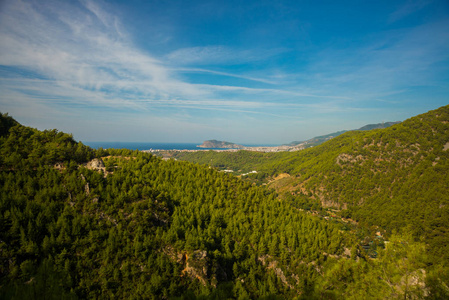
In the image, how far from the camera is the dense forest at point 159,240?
848 inches

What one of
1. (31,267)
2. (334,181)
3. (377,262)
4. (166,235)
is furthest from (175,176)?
(334,181)

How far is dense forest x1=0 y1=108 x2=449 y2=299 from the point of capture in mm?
21536

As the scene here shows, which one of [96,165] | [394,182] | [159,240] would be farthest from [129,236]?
[394,182]

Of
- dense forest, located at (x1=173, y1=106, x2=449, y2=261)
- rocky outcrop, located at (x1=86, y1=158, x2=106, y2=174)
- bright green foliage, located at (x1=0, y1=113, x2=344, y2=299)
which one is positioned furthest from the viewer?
dense forest, located at (x1=173, y1=106, x2=449, y2=261)

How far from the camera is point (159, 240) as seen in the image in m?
34.6

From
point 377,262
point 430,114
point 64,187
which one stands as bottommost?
point 377,262

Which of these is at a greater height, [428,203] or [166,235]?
[166,235]

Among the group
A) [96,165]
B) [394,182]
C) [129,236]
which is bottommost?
[394,182]

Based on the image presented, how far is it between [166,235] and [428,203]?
123432 mm

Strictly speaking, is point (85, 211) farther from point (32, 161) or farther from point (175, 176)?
point (175, 176)

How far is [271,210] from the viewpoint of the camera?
188ft

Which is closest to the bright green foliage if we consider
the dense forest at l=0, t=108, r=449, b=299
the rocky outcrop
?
the dense forest at l=0, t=108, r=449, b=299

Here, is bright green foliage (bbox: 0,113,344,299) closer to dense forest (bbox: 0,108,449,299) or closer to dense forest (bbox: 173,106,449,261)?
dense forest (bbox: 0,108,449,299)

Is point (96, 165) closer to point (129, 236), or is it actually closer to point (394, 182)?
point (129, 236)
